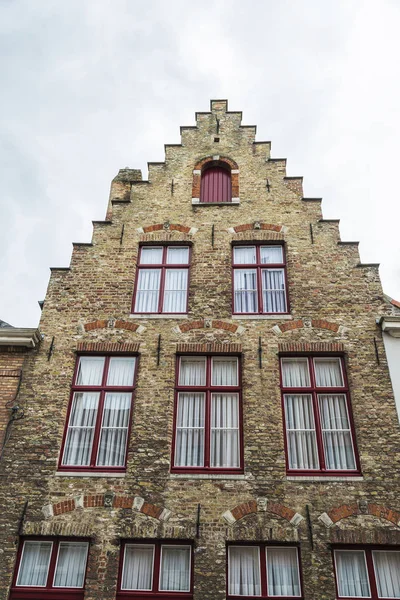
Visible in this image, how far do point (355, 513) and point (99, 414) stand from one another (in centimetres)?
519

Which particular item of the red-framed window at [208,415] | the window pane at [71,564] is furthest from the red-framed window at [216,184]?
the window pane at [71,564]

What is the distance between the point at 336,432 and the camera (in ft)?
32.7

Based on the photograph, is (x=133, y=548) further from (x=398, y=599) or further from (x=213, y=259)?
(x=213, y=259)

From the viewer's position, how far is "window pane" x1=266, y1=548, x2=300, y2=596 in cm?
855

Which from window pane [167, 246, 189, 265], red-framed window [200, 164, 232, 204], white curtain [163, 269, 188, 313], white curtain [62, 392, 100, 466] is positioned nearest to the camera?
white curtain [62, 392, 100, 466]

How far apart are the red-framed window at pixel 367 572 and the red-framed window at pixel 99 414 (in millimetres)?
4286

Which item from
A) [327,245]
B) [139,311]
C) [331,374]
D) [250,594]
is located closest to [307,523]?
[250,594]

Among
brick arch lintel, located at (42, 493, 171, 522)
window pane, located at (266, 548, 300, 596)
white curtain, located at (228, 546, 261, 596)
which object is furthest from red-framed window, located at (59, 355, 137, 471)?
window pane, located at (266, 548, 300, 596)

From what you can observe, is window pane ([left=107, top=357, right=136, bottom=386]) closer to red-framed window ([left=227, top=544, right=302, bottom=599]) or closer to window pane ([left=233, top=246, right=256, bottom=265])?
window pane ([left=233, top=246, right=256, bottom=265])

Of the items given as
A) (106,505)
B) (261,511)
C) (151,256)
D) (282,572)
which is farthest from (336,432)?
(151,256)

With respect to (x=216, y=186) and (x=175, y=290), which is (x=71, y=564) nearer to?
(x=175, y=290)

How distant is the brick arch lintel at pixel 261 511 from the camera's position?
8977mm

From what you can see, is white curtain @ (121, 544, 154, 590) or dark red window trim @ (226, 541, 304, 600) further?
white curtain @ (121, 544, 154, 590)

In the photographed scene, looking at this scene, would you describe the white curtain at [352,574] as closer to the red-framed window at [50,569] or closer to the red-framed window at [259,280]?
the red-framed window at [50,569]
